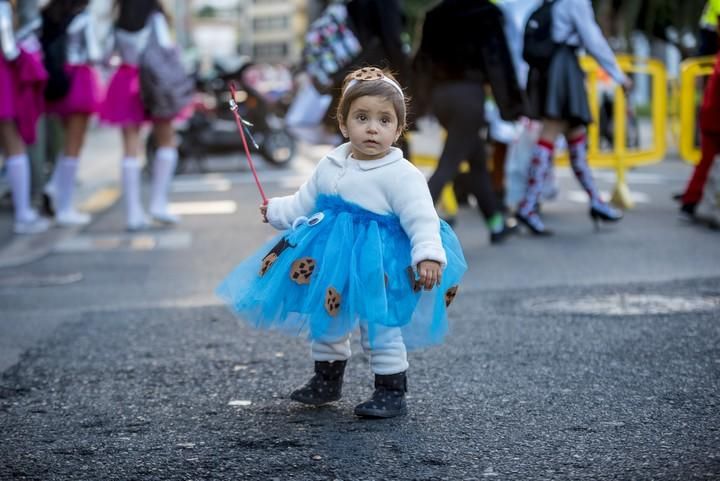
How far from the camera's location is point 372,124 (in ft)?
12.1

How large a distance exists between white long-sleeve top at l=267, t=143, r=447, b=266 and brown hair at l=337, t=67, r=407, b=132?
134 mm

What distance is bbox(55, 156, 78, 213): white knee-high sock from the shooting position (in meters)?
9.52

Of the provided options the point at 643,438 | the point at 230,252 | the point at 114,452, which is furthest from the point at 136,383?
the point at 230,252

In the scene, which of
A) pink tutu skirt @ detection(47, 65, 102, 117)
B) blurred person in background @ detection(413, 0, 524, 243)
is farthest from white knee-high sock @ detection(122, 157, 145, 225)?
blurred person in background @ detection(413, 0, 524, 243)

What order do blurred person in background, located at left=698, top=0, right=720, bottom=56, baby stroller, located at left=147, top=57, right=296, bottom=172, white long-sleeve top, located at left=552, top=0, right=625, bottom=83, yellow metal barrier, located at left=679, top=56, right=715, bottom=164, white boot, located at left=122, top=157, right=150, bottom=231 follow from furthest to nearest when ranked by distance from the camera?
baby stroller, located at left=147, top=57, right=296, bottom=172, yellow metal barrier, located at left=679, top=56, right=715, bottom=164, white boot, located at left=122, top=157, right=150, bottom=231, blurred person in background, located at left=698, top=0, right=720, bottom=56, white long-sleeve top, located at left=552, top=0, right=625, bottom=83

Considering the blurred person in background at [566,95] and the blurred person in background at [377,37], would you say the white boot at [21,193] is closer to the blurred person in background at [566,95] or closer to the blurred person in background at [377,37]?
the blurred person in background at [377,37]

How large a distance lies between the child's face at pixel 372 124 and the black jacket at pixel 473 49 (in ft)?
13.2

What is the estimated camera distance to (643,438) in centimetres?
346

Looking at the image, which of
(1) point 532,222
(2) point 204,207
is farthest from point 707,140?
(2) point 204,207

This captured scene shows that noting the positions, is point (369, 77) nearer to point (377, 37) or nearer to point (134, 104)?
point (377, 37)

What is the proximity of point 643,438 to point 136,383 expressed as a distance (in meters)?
1.83

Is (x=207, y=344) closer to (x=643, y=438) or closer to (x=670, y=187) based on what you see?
(x=643, y=438)

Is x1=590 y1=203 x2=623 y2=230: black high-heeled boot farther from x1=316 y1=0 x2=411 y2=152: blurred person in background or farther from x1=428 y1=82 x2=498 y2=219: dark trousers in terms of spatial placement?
x1=316 y1=0 x2=411 y2=152: blurred person in background

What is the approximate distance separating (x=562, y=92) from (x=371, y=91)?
4663 mm
